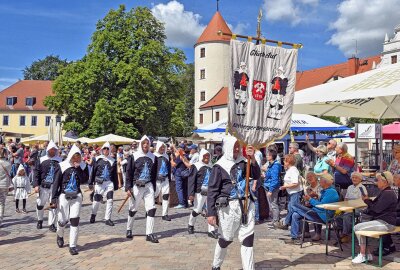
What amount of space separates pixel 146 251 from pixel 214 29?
58.4m

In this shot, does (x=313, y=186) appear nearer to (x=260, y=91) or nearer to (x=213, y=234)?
(x=213, y=234)

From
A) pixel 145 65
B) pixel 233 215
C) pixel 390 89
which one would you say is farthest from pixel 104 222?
pixel 145 65

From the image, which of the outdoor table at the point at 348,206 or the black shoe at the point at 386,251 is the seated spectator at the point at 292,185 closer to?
the outdoor table at the point at 348,206

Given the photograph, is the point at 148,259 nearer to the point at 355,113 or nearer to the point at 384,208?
the point at 384,208

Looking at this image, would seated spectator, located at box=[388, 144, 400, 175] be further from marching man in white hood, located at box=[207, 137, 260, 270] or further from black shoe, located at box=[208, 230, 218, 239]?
marching man in white hood, located at box=[207, 137, 260, 270]

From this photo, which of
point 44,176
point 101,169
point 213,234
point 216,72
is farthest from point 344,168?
point 216,72

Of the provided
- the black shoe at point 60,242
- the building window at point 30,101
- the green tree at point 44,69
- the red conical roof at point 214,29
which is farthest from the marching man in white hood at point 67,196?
the green tree at point 44,69

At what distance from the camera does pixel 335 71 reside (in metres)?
59.8

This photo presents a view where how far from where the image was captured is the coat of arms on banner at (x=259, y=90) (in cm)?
679

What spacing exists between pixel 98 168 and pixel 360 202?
6551mm

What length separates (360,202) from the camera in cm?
829

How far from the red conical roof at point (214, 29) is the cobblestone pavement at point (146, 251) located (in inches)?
2051

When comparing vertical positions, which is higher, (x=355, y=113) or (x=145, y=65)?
(x=145, y=65)

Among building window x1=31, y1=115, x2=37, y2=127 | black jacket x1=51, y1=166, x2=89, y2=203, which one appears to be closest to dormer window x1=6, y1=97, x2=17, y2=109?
building window x1=31, y1=115, x2=37, y2=127
